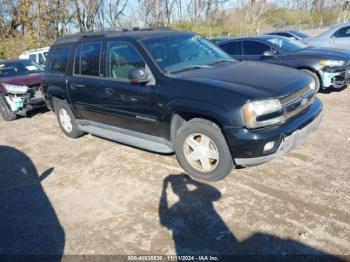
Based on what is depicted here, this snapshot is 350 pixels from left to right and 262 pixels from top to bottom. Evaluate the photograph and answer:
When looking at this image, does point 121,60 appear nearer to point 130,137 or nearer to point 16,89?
point 130,137

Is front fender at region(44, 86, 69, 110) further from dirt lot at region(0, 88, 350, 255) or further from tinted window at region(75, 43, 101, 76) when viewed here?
dirt lot at region(0, 88, 350, 255)

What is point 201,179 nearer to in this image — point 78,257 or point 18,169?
point 78,257

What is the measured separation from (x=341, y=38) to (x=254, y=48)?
4.09 meters

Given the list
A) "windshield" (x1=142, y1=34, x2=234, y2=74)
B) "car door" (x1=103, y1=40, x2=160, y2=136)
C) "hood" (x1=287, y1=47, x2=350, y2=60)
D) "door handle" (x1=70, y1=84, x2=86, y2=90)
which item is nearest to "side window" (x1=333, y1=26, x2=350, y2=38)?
"hood" (x1=287, y1=47, x2=350, y2=60)

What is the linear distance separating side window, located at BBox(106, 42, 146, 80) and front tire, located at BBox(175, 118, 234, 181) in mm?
1166

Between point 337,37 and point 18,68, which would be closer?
point 18,68

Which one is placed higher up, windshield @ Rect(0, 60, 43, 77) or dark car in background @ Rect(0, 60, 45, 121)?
windshield @ Rect(0, 60, 43, 77)

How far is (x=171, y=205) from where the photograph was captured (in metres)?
3.73

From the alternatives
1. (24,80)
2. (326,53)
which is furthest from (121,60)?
(326,53)

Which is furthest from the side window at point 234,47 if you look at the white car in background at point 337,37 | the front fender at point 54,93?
the front fender at point 54,93

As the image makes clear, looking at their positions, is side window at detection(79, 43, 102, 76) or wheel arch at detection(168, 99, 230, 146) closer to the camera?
wheel arch at detection(168, 99, 230, 146)

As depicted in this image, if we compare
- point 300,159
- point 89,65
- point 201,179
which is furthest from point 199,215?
point 89,65

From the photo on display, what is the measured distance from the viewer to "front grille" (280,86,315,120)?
12.3 ft

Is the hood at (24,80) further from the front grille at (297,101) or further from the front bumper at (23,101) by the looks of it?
the front grille at (297,101)
